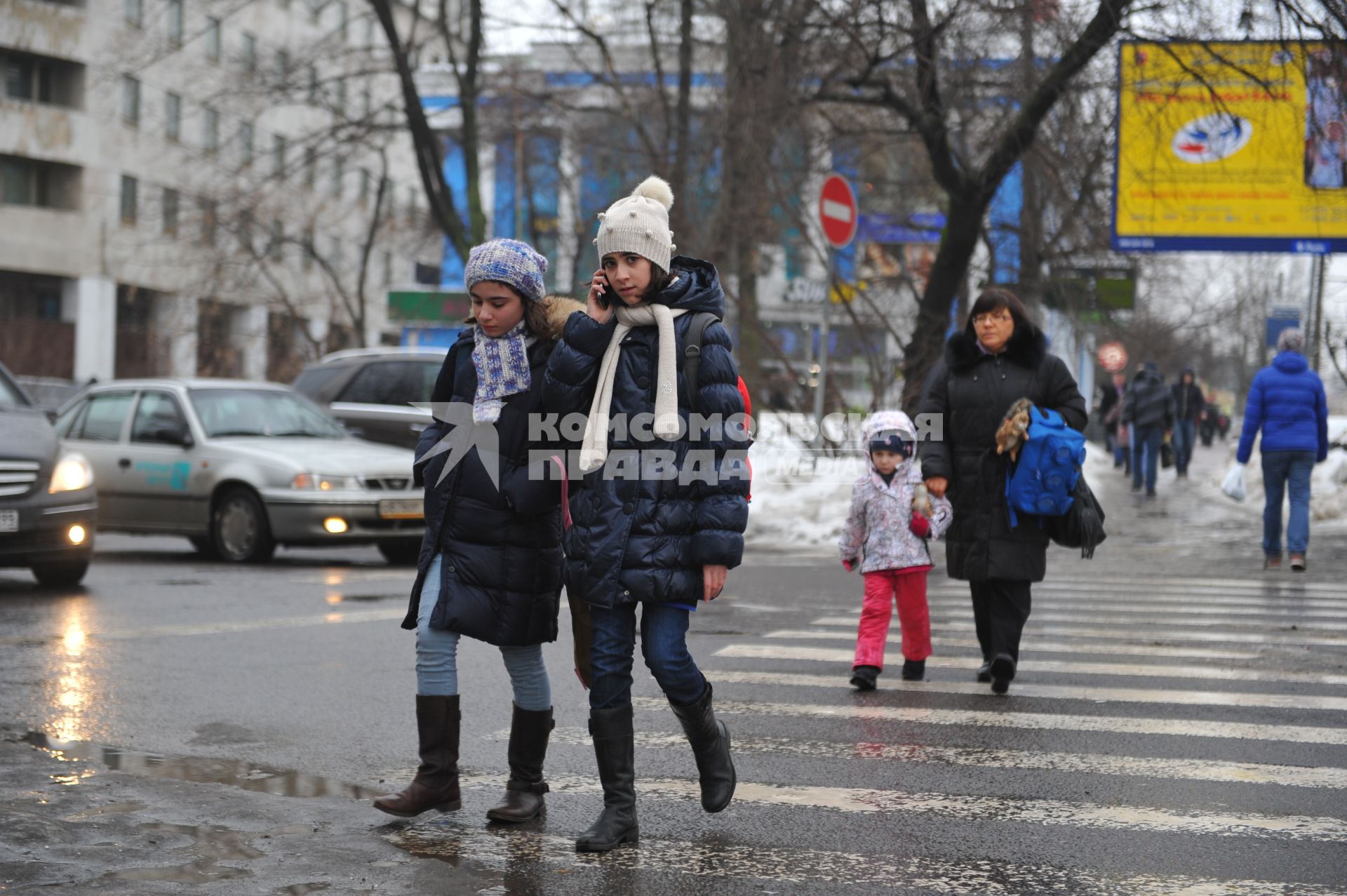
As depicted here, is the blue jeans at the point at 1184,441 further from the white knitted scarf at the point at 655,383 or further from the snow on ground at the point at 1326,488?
the white knitted scarf at the point at 655,383

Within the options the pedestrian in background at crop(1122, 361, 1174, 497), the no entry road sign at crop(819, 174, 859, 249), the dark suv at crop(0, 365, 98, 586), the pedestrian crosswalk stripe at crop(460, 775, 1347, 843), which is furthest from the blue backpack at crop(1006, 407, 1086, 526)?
the pedestrian in background at crop(1122, 361, 1174, 497)

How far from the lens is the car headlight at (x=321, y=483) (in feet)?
43.4

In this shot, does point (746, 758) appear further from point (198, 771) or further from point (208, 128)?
point (208, 128)

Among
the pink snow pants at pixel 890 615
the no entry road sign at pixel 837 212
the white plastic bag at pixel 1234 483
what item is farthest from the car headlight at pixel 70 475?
the white plastic bag at pixel 1234 483

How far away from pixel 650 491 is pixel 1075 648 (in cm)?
489

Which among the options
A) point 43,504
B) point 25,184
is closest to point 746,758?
point 43,504

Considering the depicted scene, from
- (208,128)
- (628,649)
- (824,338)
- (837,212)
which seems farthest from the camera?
(208,128)

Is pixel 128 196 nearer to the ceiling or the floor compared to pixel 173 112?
nearer to the floor

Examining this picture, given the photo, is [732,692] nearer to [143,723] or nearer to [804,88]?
[143,723]

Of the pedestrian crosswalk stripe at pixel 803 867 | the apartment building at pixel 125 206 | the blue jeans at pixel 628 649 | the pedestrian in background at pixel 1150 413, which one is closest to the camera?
the pedestrian crosswalk stripe at pixel 803 867

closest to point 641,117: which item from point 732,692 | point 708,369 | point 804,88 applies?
point 804,88

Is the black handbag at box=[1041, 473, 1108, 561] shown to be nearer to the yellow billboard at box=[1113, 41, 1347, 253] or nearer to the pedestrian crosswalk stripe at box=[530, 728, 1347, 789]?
the pedestrian crosswalk stripe at box=[530, 728, 1347, 789]

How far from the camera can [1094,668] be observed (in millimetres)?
8148

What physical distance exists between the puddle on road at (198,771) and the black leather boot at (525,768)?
557mm
